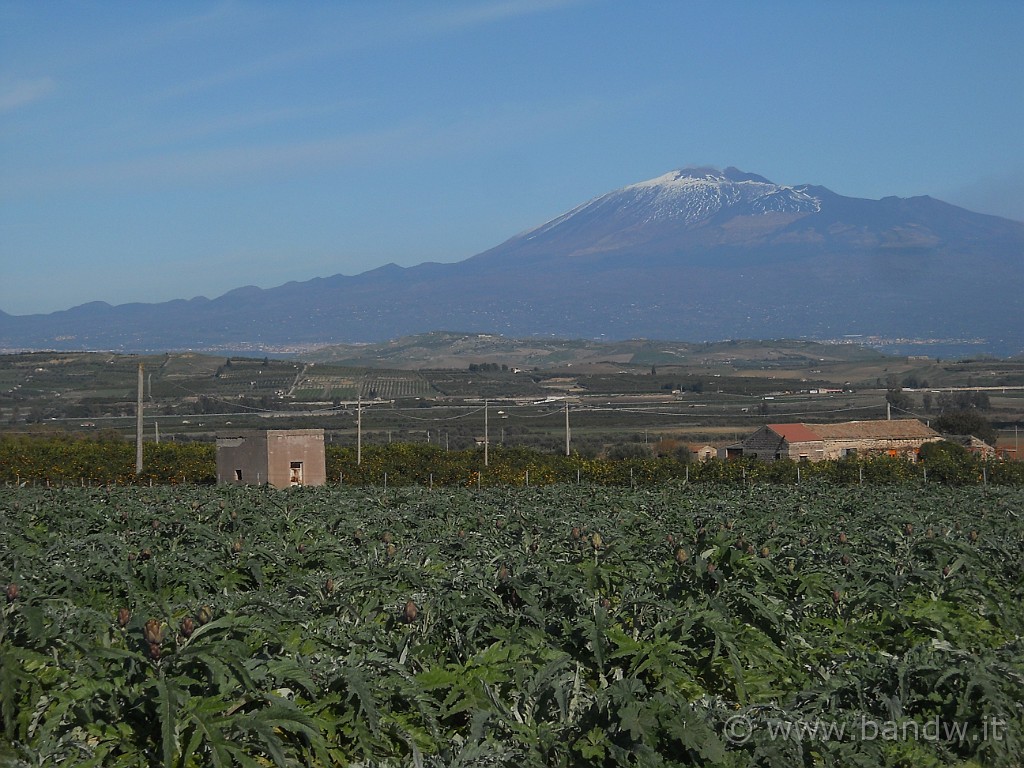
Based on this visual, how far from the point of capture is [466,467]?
142 feet

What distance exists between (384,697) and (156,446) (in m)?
42.8

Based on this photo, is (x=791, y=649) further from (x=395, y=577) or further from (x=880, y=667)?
(x=395, y=577)

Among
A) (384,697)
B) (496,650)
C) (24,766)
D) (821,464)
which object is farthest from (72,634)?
(821,464)

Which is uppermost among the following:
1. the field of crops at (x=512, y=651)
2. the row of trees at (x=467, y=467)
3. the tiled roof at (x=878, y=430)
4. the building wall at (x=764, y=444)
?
the field of crops at (x=512, y=651)

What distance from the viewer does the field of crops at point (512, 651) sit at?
19.0ft

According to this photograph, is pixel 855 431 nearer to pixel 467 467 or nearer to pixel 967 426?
pixel 967 426

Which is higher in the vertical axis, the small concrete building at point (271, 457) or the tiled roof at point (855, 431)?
the small concrete building at point (271, 457)

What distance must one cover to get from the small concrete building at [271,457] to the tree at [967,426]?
47.5 meters

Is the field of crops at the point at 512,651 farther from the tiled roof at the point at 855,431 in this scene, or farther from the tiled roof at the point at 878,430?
the tiled roof at the point at 878,430

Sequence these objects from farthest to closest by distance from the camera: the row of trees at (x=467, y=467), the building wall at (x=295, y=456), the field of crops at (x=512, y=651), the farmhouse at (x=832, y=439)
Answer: the farmhouse at (x=832, y=439), the building wall at (x=295, y=456), the row of trees at (x=467, y=467), the field of crops at (x=512, y=651)

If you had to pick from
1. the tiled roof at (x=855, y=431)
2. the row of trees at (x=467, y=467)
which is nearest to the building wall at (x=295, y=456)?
the row of trees at (x=467, y=467)

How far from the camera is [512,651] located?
7.02 metres

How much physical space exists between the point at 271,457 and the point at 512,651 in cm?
3232

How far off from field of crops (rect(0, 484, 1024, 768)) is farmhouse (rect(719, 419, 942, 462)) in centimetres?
5161
